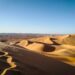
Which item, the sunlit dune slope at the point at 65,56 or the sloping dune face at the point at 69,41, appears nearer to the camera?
the sunlit dune slope at the point at 65,56

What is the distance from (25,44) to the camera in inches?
1294

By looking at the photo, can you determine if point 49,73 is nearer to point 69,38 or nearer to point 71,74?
point 71,74

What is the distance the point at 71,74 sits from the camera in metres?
10.0

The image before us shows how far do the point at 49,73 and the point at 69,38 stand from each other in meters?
29.5

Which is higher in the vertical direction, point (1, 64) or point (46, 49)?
point (1, 64)

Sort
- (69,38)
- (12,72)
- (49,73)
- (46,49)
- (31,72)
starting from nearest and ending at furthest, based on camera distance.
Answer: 1. (12,72)
2. (31,72)
3. (49,73)
4. (46,49)
5. (69,38)

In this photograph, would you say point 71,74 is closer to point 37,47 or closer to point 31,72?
point 31,72

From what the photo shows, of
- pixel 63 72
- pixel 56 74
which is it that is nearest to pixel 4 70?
pixel 56 74

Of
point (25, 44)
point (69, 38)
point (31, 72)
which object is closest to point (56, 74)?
point (31, 72)

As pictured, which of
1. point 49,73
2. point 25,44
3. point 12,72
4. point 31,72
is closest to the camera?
point 12,72

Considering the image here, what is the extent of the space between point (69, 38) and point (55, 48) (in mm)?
10703

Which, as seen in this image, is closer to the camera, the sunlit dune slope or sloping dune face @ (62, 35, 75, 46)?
the sunlit dune slope

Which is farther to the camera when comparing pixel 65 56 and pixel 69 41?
pixel 69 41

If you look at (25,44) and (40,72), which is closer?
(40,72)
